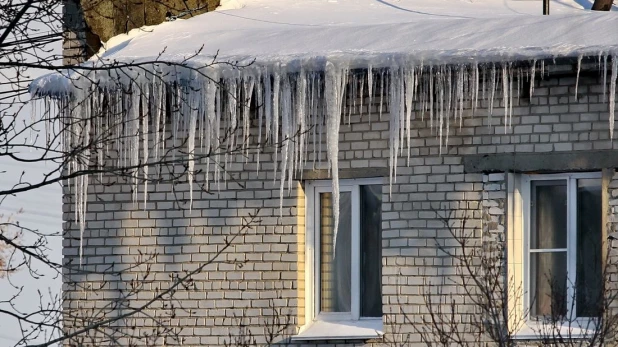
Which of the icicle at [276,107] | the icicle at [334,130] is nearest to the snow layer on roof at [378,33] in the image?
the icicle at [276,107]

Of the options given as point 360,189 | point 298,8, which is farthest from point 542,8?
point 360,189

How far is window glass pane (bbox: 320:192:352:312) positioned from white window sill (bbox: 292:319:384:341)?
0.55 feet

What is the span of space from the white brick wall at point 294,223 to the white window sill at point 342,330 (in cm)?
10

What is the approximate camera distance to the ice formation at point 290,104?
9.46 meters

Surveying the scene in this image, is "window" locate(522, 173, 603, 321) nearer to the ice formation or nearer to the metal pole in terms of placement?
the ice formation

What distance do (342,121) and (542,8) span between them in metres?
2.94

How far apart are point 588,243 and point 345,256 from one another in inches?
72.5

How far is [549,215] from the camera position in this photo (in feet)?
31.8

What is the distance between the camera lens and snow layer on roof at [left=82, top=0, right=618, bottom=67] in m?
9.35

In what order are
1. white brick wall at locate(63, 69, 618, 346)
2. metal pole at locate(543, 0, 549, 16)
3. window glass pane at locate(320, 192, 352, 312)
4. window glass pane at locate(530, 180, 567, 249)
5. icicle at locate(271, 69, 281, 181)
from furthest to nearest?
metal pole at locate(543, 0, 549, 16)
window glass pane at locate(320, 192, 352, 312)
icicle at locate(271, 69, 281, 181)
window glass pane at locate(530, 180, 567, 249)
white brick wall at locate(63, 69, 618, 346)

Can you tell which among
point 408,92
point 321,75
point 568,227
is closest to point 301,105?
point 321,75

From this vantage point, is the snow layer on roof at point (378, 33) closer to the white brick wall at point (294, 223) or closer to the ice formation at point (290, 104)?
the ice formation at point (290, 104)

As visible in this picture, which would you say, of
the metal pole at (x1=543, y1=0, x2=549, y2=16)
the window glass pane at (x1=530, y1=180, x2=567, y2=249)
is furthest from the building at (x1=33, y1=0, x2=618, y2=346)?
the metal pole at (x1=543, y1=0, x2=549, y2=16)

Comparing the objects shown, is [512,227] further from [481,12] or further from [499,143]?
[481,12]
